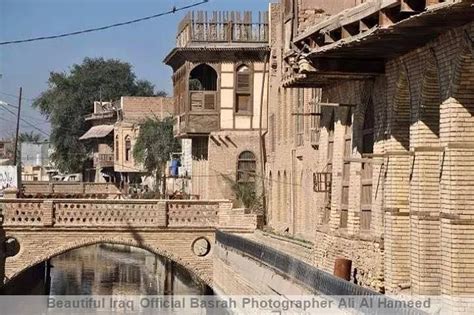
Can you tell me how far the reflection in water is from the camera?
137ft

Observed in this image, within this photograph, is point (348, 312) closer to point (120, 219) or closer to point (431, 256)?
point (431, 256)

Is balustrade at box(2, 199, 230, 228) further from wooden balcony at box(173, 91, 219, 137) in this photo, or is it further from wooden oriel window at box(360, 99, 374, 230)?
wooden oriel window at box(360, 99, 374, 230)

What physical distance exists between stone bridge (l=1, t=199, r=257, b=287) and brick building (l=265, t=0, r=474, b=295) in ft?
37.4

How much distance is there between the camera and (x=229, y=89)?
4275 centimetres

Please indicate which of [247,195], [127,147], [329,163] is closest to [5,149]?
[127,147]

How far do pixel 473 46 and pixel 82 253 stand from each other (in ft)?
161

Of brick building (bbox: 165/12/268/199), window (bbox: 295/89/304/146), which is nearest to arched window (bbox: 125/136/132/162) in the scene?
brick building (bbox: 165/12/268/199)

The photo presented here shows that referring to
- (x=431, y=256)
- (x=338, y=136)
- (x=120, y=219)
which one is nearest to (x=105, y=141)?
(x=120, y=219)

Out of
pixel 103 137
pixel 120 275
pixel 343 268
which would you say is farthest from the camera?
pixel 103 137

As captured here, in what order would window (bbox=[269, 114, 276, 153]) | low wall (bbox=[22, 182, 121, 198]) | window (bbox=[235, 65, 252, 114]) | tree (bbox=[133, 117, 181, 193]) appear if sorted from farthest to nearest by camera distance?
tree (bbox=[133, 117, 181, 193])
low wall (bbox=[22, 182, 121, 198])
window (bbox=[235, 65, 252, 114])
window (bbox=[269, 114, 276, 153])

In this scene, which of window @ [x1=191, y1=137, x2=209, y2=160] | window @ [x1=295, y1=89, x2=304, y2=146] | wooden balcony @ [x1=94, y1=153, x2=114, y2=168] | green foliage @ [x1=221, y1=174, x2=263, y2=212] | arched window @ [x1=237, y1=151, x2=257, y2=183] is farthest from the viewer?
wooden balcony @ [x1=94, y1=153, x2=114, y2=168]

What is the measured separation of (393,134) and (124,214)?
17.9 meters

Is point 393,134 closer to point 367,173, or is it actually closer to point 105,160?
point 367,173

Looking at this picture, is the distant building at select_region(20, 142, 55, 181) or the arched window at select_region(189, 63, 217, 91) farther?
the distant building at select_region(20, 142, 55, 181)
